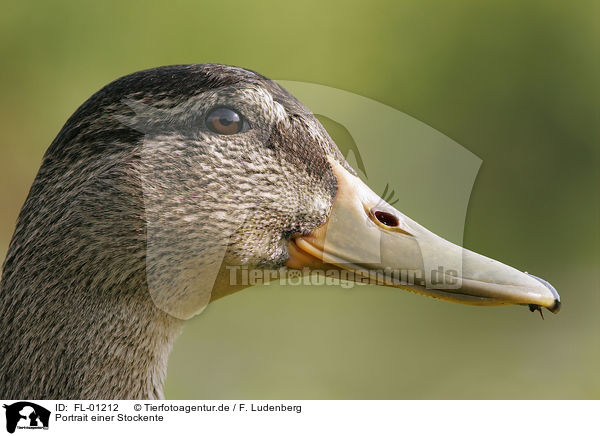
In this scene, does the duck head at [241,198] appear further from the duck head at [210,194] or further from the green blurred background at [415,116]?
the green blurred background at [415,116]

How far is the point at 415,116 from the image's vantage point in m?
4.21

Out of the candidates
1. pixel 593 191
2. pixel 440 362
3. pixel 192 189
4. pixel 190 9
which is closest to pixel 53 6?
pixel 190 9

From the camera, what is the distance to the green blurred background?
3299mm

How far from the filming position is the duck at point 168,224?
71.7 inches

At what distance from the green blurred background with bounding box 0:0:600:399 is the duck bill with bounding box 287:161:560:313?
153 centimetres

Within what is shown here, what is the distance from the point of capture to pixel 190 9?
3.05m

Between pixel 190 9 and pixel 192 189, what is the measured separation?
155 cm
